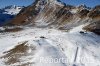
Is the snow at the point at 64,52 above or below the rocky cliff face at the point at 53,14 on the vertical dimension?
below

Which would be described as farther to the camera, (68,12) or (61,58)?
→ (68,12)

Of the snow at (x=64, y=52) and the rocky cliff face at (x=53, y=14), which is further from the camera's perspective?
the rocky cliff face at (x=53, y=14)

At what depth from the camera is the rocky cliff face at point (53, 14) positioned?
118238mm

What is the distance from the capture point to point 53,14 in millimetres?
146625

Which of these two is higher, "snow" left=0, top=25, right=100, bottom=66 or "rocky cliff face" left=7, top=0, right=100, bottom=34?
"rocky cliff face" left=7, top=0, right=100, bottom=34

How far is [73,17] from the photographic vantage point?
126 metres

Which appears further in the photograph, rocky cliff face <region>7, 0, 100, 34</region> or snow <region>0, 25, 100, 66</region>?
rocky cliff face <region>7, 0, 100, 34</region>

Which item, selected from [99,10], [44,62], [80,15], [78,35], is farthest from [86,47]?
[80,15]

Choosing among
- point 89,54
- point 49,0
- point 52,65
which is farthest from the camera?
point 49,0

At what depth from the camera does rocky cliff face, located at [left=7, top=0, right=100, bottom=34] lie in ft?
388

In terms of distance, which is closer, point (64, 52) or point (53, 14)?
point (64, 52)

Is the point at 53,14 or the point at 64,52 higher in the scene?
the point at 53,14

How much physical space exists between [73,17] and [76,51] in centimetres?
7741

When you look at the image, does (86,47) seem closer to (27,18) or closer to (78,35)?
(78,35)
